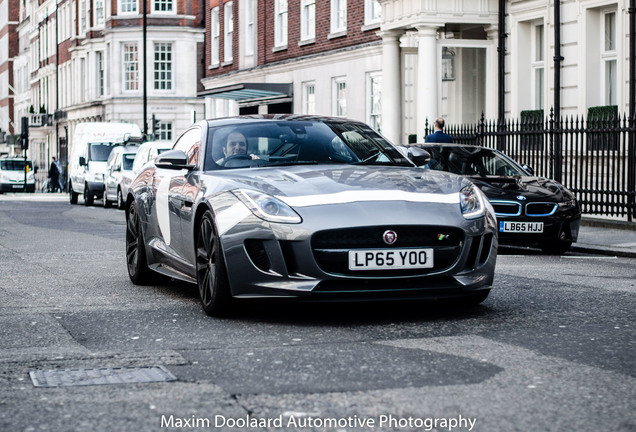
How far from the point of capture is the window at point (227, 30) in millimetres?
44375

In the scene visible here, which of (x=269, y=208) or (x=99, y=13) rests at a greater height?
(x=99, y=13)

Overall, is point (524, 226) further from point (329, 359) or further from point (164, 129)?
point (164, 129)

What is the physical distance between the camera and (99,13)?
226 feet

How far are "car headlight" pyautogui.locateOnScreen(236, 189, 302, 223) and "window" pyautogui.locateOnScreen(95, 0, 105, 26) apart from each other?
62851mm

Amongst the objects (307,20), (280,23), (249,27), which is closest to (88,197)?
(307,20)

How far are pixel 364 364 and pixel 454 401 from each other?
3.23 feet

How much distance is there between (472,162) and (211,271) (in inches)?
340

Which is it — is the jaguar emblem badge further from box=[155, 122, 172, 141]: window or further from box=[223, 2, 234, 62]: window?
box=[155, 122, 172, 141]: window

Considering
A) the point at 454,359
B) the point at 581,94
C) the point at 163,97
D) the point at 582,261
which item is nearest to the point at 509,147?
the point at 581,94

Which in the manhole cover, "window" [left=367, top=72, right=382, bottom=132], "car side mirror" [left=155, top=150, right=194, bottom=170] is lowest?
the manhole cover

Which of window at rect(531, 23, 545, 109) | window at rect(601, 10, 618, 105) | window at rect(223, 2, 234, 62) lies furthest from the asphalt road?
window at rect(223, 2, 234, 62)

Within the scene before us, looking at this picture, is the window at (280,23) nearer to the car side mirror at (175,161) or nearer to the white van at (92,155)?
the white van at (92,155)

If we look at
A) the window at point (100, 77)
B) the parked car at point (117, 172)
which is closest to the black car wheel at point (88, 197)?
the parked car at point (117, 172)

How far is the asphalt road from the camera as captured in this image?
15.8ft
